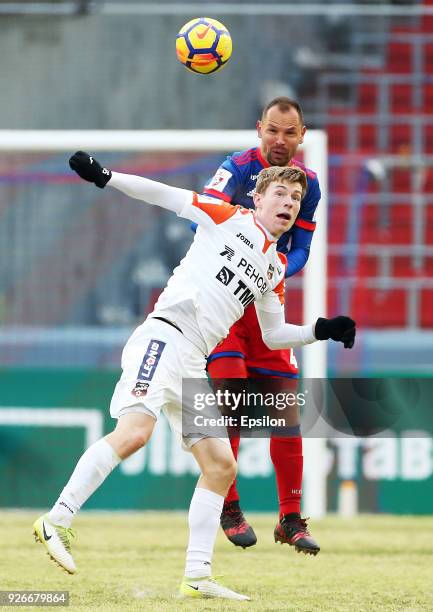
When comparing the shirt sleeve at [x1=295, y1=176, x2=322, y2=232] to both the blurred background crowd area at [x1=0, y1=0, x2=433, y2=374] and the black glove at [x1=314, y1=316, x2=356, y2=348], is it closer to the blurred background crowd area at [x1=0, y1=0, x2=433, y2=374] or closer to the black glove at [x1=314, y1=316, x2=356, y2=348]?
the black glove at [x1=314, y1=316, x2=356, y2=348]

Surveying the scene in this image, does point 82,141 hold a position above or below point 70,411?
above

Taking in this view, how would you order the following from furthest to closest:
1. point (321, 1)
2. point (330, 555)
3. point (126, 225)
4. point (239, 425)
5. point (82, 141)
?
point (321, 1) → point (126, 225) → point (82, 141) → point (330, 555) → point (239, 425)

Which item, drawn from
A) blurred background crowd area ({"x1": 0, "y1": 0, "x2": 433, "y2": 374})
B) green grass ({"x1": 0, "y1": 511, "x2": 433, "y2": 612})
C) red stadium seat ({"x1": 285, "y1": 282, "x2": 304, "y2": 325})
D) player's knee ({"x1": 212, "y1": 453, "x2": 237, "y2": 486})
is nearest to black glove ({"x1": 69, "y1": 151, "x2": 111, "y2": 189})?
player's knee ({"x1": 212, "y1": 453, "x2": 237, "y2": 486})

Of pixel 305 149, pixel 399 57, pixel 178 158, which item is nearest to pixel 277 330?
pixel 305 149

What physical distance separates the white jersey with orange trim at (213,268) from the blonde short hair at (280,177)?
0.47 ft

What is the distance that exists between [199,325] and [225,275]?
9.4 inches

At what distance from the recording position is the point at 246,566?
6430 millimetres

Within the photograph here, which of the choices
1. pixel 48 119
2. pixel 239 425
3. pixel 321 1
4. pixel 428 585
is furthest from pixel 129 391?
pixel 321 1

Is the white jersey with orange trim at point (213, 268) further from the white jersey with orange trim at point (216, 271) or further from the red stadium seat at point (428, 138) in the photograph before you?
the red stadium seat at point (428, 138)

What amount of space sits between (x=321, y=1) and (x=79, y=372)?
6.31 meters

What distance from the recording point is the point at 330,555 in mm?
6965

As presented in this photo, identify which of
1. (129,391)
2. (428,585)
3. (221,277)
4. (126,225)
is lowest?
(428,585)

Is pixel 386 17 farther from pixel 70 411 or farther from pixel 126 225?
pixel 70 411

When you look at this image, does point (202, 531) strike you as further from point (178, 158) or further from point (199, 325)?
point (178, 158)
